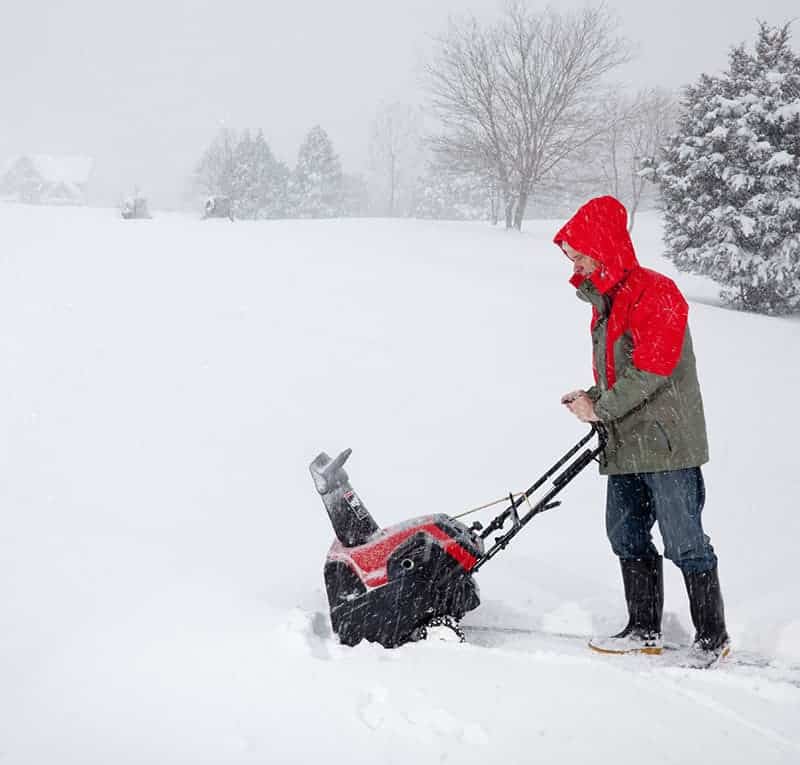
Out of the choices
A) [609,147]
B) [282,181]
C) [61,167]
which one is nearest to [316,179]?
[282,181]

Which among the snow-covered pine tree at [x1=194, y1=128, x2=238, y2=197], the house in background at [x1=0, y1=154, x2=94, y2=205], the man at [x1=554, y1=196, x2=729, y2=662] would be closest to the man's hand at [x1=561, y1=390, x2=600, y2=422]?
the man at [x1=554, y1=196, x2=729, y2=662]

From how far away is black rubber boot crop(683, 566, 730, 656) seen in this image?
2.85 metres

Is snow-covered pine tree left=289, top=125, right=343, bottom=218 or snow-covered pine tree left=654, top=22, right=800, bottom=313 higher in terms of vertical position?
snow-covered pine tree left=289, top=125, right=343, bottom=218

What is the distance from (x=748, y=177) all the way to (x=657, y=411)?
11.8 meters

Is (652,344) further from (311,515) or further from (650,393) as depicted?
(311,515)

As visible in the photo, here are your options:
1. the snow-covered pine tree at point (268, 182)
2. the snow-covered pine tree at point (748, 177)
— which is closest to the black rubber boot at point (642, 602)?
the snow-covered pine tree at point (748, 177)

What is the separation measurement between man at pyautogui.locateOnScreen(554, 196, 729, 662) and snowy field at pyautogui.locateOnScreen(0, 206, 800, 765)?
47 cm

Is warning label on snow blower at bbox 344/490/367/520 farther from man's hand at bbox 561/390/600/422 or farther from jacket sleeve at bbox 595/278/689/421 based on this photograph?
jacket sleeve at bbox 595/278/689/421

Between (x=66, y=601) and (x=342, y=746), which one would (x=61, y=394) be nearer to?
(x=66, y=601)

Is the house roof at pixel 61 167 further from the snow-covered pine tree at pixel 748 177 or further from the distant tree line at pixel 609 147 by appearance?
the snow-covered pine tree at pixel 748 177

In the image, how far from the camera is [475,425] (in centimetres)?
605

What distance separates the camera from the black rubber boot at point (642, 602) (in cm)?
310

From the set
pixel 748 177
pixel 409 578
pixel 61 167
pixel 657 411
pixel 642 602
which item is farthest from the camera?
pixel 61 167

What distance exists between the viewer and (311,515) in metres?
4.65
